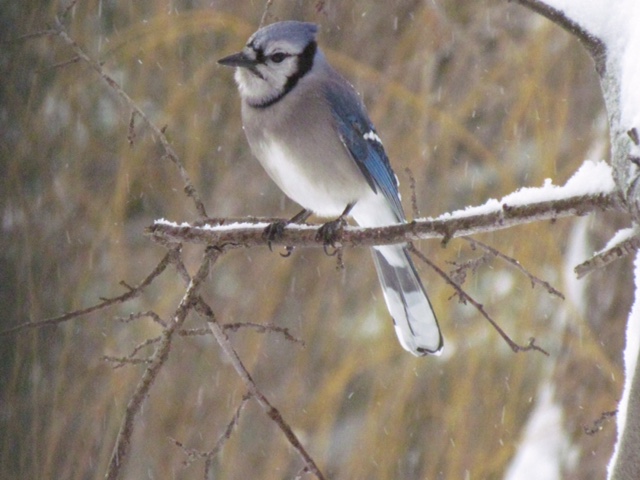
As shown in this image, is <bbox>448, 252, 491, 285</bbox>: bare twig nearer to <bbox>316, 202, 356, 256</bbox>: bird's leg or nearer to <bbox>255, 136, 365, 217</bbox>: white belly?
<bbox>316, 202, 356, 256</bbox>: bird's leg

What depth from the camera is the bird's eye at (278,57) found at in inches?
73.8

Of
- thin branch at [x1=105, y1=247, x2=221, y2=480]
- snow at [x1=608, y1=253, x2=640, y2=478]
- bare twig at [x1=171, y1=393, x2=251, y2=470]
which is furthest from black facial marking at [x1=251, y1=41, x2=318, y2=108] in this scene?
snow at [x1=608, y1=253, x2=640, y2=478]

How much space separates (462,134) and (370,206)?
96cm

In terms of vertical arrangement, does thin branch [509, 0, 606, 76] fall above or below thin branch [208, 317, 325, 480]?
above

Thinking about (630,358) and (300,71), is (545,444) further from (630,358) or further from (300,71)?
(630,358)

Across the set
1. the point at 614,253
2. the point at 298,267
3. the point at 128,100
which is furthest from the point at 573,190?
the point at 298,267

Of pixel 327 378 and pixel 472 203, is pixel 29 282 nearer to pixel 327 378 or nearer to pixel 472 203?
pixel 327 378

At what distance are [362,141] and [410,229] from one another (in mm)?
822

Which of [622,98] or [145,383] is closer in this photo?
[622,98]

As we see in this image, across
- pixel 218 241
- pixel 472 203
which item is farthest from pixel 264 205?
pixel 218 241

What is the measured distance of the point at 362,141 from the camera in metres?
1.97

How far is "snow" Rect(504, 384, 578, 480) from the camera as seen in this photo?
2766 mm

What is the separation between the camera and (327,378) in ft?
9.15

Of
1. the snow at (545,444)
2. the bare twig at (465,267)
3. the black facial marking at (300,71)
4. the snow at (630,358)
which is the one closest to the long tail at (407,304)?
the bare twig at (465,267)
